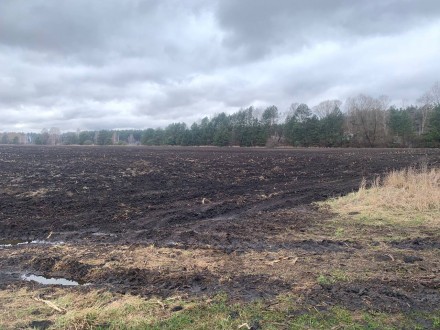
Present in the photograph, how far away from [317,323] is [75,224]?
8.23 metres

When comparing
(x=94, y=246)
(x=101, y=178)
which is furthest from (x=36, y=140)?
(x=94, y=246)

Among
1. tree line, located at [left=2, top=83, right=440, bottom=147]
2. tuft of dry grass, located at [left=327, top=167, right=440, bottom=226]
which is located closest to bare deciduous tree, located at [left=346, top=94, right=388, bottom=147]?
tree line, located at [left=2, top=83, right=440, bottom=147]

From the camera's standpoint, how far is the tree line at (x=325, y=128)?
66375 mm

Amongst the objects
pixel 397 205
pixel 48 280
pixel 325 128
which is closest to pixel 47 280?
pixel 48 280

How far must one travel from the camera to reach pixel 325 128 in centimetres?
7431

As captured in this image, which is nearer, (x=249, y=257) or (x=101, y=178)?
(x=249, y=257)

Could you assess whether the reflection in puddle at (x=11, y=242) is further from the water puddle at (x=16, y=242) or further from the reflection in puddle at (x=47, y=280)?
the reflection in puddle at (x=47, y=280)

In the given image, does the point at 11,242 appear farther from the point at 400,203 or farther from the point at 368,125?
the point at 368,125

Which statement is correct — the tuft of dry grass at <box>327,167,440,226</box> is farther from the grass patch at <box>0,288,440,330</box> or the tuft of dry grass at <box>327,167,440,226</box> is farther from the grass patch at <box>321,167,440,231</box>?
the grass patch at <box>0,288,440,330</box>

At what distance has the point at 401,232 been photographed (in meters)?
8.64

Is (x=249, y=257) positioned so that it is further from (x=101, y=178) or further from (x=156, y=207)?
(x=101, y=178)

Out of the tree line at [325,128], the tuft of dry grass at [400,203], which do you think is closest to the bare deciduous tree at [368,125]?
the tree line at [325,128]

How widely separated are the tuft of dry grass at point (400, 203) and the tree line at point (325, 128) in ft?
184

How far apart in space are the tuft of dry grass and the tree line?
55.9 meters
